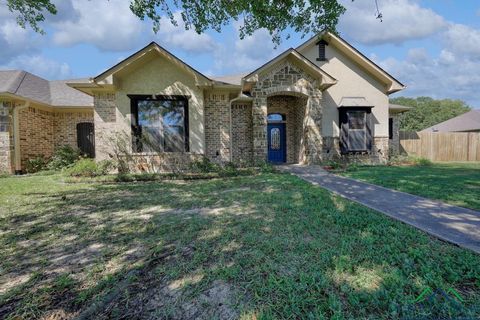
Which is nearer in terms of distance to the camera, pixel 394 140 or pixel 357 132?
pixel 357 132

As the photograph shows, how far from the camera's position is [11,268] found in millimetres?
2926

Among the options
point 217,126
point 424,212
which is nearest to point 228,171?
point 217,126

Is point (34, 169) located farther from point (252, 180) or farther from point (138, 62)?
point (252, 180)

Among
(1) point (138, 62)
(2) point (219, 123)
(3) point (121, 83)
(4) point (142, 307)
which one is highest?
(1) point (138, 62)

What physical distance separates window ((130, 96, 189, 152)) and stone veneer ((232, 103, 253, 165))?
3.18m

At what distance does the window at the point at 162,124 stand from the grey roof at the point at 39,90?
4.85 meters

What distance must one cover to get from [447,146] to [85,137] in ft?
73.2

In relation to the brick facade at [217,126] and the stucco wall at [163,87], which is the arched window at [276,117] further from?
the stucco wall at [163,87]

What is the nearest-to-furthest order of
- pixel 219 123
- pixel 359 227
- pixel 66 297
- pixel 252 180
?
pixel 66 297, pixel 359 227, pixel 252 180, pixel 219 123

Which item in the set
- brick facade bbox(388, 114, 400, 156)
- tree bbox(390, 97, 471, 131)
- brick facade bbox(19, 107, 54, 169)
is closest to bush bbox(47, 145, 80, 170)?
brick facade bbox(19, 107, 54, 169)

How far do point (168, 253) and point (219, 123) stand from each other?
8.69 m

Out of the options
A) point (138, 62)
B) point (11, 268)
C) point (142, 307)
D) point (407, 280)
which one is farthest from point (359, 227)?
point (138, 62)

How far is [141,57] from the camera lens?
395 inches

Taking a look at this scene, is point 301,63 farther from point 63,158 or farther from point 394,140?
point 63,158
